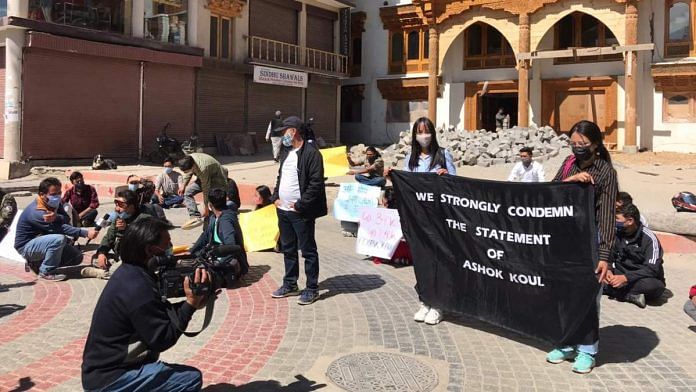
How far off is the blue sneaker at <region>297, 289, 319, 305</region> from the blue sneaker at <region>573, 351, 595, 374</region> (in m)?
2.65

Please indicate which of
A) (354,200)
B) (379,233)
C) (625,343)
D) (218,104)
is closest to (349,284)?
(379,233)

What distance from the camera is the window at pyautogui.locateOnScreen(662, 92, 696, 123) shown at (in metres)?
25.8

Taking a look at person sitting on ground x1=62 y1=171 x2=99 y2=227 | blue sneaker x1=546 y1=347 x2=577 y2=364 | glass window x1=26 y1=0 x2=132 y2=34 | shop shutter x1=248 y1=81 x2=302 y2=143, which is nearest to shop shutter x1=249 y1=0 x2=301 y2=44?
shop shutter x1=248 y1=81 x2=302 y2=143

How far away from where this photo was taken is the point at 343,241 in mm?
10141

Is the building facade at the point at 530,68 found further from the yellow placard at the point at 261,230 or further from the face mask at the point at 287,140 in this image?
the face mask at the point at 287,140

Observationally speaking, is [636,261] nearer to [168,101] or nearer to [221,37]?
[168,101]

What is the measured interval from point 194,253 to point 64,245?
1579mm

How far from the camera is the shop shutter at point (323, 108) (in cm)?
3073

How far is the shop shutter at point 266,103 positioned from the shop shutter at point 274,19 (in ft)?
7.65

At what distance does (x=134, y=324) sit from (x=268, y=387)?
1.38 meters

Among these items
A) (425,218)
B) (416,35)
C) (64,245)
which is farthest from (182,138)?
(425,218)

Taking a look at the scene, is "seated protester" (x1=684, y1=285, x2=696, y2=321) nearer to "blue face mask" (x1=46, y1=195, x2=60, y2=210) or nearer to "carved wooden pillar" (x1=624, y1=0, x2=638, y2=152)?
"blue face mask" (x1=46, y1=195, x2=60, y2=210)

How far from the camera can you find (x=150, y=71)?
22.3 metres

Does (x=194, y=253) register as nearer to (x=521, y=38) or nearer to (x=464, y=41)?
(x=521, y=38)
